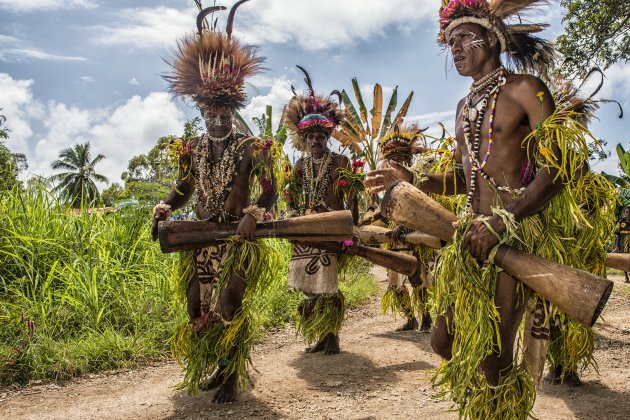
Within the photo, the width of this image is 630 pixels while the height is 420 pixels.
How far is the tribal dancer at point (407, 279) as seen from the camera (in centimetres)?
595

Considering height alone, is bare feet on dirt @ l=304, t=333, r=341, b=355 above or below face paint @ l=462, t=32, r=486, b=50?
below

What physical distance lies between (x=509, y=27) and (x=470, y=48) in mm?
293

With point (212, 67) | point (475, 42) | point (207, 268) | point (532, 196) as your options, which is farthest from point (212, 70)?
point (532, 196)

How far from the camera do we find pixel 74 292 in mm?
5438

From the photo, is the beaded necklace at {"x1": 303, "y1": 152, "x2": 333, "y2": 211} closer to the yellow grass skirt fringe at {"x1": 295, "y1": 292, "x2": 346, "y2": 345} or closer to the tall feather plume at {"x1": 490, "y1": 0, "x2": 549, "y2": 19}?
the yellow grass skirt fringe at {"x1": 295, "y1": 292, "x2": 346, "y2": 345}

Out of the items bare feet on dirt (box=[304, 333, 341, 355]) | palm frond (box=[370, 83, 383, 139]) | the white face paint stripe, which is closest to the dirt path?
bare feet on dirt (box=[304, 333, 341, 355])

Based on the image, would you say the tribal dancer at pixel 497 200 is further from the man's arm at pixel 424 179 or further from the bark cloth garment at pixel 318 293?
the bark cloth garment at pixel 318 293

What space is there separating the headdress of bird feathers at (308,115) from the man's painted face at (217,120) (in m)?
1.53

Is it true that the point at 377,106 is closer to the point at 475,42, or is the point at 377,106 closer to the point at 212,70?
the point at 212,70

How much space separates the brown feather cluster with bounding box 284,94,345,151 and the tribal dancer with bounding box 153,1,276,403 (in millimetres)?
1514

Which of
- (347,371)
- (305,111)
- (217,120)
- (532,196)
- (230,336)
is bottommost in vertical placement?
(347,371)

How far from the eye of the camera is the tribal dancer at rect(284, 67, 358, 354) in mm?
5160

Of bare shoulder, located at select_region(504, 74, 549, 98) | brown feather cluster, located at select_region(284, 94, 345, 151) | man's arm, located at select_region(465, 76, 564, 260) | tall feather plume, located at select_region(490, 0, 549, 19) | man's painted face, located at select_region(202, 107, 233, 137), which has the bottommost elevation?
man's arm, located at select_region(465, 76, 564, 260)

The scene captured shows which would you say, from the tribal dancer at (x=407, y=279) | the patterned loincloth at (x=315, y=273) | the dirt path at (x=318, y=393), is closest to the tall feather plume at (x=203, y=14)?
the patterned loincloth at (x=315, y=273)
